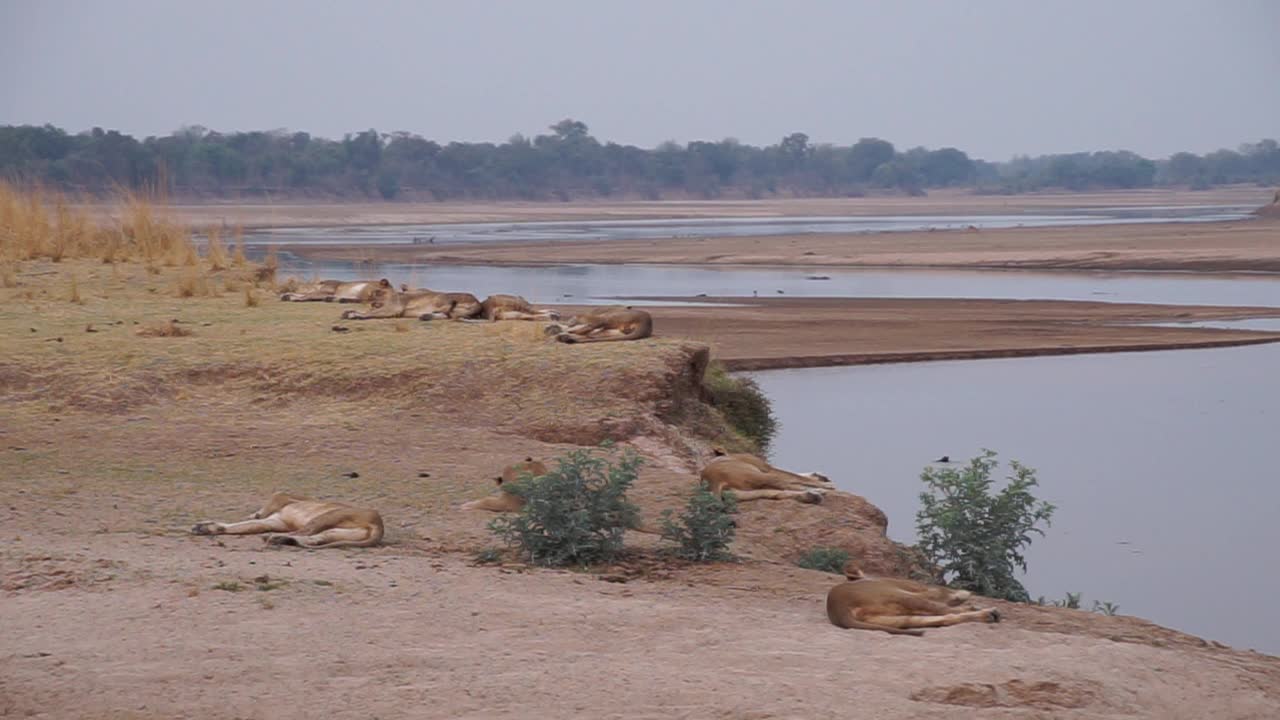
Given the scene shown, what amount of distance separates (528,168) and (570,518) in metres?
112

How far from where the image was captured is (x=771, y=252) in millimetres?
45812

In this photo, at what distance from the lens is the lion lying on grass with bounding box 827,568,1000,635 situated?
728 centimetres

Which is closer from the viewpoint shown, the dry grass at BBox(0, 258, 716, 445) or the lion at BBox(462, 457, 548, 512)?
the lion at BBox(462, 457, 548, 512)

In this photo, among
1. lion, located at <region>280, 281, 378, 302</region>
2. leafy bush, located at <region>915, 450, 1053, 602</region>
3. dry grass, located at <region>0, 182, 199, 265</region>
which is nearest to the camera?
leafy bush, located at <region>915, 450, 1053, 602</region>

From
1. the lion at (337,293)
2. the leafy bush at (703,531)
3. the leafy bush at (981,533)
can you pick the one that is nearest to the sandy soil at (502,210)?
the lion at (337,293)

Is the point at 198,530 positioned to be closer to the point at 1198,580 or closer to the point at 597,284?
the point at 1198,580

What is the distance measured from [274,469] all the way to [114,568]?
3037mm

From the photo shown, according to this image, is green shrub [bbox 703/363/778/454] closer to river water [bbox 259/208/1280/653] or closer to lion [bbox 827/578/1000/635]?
river water [bbox 259/208/1280/653]

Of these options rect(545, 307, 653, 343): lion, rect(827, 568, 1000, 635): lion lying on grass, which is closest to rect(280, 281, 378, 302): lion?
rect(545, 307, 653, 343): lion

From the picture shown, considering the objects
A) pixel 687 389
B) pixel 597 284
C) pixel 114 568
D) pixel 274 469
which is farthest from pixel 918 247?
pixel 114 568

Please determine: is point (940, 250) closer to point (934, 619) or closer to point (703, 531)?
point (703, 531)

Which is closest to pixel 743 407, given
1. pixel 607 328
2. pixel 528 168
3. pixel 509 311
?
pixel 607 328

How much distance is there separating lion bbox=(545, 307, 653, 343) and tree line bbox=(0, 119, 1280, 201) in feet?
204

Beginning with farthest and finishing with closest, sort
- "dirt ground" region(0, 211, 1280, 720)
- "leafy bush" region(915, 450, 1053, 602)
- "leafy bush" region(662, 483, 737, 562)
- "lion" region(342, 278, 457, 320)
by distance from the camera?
"lion" region(342, 278, 457, 320) → "leafy bush" region(915, 450, 1053, 602) → "leafy bush" region(662, 483, 737, 562) → "dirt ground" region(0, 211, 1280, 720)
